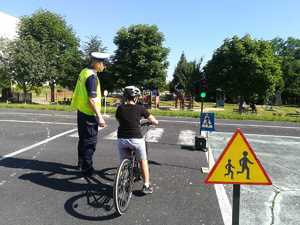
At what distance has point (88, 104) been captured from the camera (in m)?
6.25

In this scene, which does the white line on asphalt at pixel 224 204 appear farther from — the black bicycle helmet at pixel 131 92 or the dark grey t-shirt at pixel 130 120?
the black bicycle helmet at pixel 131 92

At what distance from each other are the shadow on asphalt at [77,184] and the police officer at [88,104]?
362 mm

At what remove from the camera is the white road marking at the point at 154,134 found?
11.3 metres

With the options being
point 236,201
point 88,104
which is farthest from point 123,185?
point 88,104

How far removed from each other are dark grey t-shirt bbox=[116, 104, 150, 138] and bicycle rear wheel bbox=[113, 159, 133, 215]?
1.49ft

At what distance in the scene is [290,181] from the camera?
669cm

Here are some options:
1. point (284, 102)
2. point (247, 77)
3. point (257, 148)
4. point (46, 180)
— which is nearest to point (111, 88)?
point (247, 77)

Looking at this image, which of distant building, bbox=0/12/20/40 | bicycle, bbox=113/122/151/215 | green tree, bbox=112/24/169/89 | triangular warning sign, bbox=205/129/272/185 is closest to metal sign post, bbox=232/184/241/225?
triangular warning sign, bbox=205/129/272/185

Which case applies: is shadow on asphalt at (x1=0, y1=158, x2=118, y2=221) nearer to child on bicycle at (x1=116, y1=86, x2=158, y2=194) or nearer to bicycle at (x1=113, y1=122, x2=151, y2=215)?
bicycle at (x1=113, y1=122, x2=151, y2=215)

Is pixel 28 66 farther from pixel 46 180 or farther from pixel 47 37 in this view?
pixel 46 180

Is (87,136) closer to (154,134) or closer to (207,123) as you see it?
(207,123)

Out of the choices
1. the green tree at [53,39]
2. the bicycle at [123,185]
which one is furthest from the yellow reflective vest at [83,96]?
the green tree at [53,39]

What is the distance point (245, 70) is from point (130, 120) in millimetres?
36394

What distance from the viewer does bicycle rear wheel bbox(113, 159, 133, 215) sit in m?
4.56
